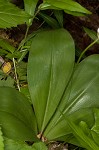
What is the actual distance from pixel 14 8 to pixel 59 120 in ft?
1.30

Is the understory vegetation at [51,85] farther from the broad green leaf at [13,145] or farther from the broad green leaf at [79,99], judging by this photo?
the broad green leaf at [13,145]

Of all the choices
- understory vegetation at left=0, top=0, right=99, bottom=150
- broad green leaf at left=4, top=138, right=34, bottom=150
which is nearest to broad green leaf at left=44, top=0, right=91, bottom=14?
understory vegetation at left=0, top=0, right=99, bottom=150

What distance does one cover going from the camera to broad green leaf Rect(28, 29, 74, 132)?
1.03m

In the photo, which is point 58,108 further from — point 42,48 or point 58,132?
point 42,48

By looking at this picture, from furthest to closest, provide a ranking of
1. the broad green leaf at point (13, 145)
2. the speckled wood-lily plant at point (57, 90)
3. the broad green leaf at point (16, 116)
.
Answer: the speckled wood-lily plant at point (57, 90) → the broad green leaf at point (16, 116) → the broad green leaf at point (13, 145)

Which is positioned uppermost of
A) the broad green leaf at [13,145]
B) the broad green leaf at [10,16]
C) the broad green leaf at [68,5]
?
the broad green leaf at [68,5]

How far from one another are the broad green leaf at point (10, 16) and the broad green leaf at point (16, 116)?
7.6 inches

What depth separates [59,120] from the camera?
104cm

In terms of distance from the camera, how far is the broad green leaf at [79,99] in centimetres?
101

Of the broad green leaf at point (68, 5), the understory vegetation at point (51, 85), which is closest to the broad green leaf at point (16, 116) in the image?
the understory vegetation at point (51, 85)

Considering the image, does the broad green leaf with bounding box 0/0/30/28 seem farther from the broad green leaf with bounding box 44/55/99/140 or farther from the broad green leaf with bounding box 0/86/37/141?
the broad green leaf with bounding box 44/55/99/140

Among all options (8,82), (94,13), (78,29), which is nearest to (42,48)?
(8,82)

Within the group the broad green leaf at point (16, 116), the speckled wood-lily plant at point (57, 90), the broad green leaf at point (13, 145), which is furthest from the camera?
the speckled wood-lily plant at point (57, 90)

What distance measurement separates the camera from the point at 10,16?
901 mm
